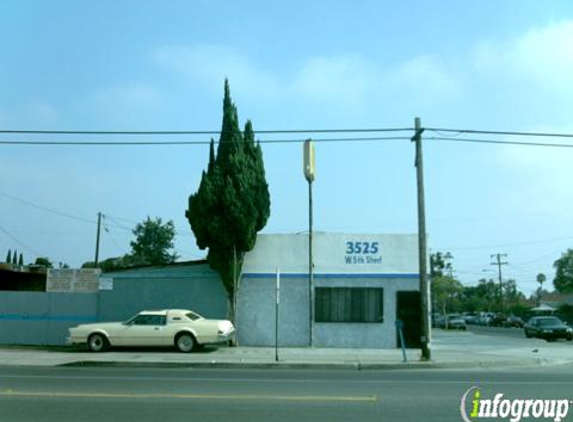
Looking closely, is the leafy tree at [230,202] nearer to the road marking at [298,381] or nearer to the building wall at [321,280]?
the building wall at [321,280]

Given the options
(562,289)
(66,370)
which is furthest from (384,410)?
(562,289)

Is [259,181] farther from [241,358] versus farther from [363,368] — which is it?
[363,368]

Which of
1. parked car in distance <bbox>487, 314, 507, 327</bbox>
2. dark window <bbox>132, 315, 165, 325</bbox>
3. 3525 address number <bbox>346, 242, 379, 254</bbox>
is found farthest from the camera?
parked car in distance <bbox>487, 314, 507, 327</bbox>

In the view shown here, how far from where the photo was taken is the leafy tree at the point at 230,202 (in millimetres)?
24109

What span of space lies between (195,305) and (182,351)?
364 cm

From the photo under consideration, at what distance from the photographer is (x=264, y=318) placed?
25.2 metres

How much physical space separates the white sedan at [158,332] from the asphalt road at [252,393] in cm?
471

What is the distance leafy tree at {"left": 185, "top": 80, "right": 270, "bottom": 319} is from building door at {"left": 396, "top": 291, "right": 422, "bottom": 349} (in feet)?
19.0

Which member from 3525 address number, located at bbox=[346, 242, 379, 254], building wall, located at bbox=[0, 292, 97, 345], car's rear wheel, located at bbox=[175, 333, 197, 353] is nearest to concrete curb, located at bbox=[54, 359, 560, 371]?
car's rear wheel, located at bbox=[175, 333, 197, 353]

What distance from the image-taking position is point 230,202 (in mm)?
23922

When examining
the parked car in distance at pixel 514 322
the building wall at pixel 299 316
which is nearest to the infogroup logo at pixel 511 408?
the building wall at pixel 299 316

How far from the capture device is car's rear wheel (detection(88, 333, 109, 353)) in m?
22.2

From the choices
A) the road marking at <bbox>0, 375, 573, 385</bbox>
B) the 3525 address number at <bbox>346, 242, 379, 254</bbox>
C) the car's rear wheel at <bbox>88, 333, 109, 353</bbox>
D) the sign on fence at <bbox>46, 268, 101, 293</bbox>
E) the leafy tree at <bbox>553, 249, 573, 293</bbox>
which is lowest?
the road marking at <bbox>0, 375, 573, 385</bbox>

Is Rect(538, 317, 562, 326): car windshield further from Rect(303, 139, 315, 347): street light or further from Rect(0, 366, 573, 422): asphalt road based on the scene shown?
Rect(0, 366, 573, 422): asphalt road
